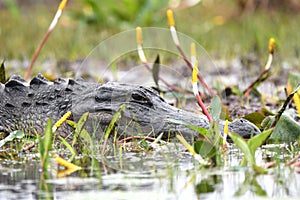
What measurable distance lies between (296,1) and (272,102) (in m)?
6.87

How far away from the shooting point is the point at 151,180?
3229 mm

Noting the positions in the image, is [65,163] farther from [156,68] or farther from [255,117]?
[156,68]

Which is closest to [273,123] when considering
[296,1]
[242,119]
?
[242,119]

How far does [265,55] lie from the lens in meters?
7.96

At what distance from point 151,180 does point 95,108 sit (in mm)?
1302

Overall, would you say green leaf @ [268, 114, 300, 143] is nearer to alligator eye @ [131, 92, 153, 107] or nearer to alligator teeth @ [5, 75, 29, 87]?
alligator eye @ [131, 92, 153, 107]

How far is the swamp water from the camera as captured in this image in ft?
9.84

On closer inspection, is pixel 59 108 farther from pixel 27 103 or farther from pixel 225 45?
pixel 225 45

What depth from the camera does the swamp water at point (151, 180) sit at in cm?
300

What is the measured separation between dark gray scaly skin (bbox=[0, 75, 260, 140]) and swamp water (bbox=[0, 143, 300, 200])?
440mm

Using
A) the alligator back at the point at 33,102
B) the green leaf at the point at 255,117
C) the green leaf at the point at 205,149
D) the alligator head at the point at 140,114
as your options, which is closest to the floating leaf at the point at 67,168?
the green leaf at the point at 205,149

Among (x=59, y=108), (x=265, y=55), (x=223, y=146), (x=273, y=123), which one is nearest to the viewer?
(x=223, y=146)

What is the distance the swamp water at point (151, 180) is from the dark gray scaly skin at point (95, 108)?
440 mm

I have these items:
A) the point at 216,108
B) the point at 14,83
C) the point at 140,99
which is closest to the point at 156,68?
the point at 140,99
